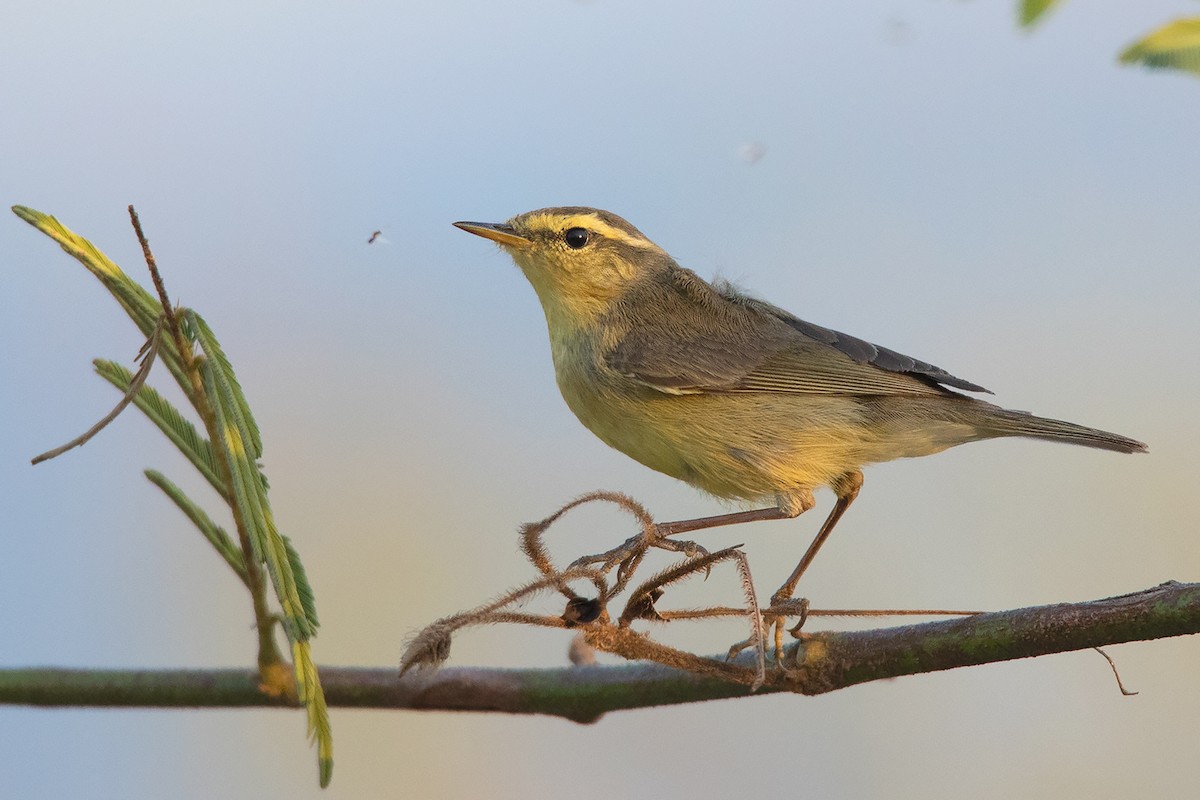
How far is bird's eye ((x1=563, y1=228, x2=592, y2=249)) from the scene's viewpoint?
172 inches

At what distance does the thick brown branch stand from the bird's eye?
205cm

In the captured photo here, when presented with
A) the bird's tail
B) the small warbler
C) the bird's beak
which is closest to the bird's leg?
the small warbler

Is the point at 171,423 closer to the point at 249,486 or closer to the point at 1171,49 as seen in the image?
the point at 249,486

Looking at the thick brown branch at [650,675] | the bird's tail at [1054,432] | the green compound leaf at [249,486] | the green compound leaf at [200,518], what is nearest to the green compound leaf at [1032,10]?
the thick brown branch at [650,675]

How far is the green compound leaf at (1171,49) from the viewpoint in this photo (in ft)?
5.88

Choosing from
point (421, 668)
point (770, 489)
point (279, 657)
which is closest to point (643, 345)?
point (770, 489)

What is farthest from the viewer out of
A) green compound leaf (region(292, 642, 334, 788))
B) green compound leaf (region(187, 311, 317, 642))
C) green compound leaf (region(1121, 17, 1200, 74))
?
green compound leaf (region(1121, 17, 1200, 74))

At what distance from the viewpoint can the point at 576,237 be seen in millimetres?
4391

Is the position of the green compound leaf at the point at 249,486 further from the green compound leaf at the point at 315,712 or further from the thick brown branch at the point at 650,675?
the thick brown branch at the point at 650,675

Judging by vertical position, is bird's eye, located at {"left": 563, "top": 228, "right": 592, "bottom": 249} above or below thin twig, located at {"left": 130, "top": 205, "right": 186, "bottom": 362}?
above

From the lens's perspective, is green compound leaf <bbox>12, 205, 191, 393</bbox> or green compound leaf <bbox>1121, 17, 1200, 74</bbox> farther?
green compound leaf <bbox>1121, 17, 1200, 74</bbox>

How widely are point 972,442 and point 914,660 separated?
2.02m

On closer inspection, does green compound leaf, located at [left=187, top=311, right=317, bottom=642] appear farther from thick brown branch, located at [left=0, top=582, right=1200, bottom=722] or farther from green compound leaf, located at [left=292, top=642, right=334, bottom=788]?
thick brown branch, located at [left=0, top=582, right=1200, bottom=722]

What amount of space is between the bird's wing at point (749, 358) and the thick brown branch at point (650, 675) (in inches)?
56.8
